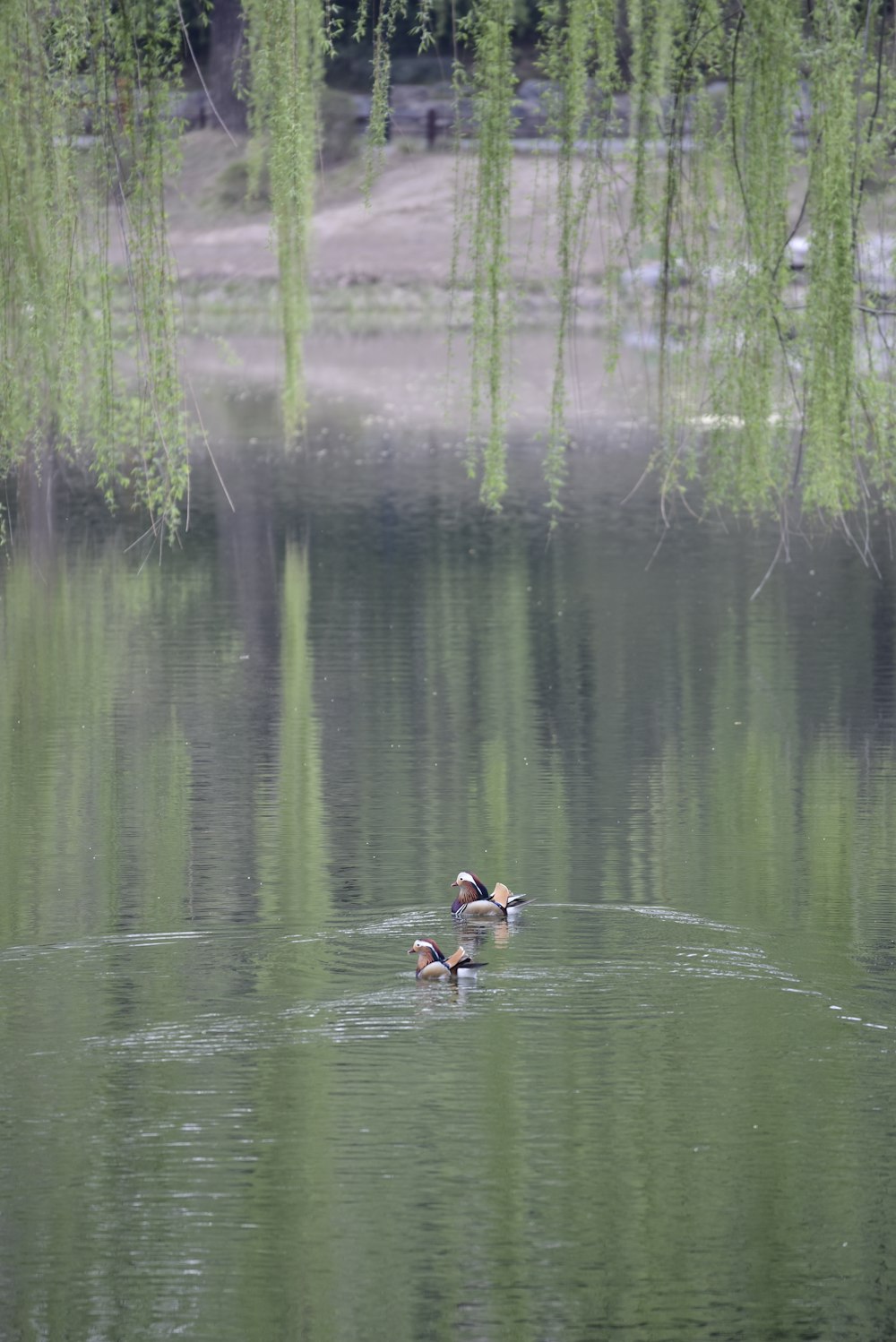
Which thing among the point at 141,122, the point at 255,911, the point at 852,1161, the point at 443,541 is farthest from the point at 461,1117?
the point at 443,541

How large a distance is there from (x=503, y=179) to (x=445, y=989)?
12.4 ft

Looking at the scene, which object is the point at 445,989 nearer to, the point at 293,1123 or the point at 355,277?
the point at 293,1123

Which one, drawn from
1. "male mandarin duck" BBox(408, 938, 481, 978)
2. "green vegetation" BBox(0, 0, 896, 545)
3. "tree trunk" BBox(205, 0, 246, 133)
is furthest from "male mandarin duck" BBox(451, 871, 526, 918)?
"tree trunk" BBox(205, 0, 246, 133)

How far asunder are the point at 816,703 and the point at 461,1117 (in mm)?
7925

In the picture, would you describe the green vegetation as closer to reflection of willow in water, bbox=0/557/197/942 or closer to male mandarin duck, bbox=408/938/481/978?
male mandarin duck, bbox=408/938/481/978

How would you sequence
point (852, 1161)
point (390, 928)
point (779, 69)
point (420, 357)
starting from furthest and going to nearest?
point (420, 357) → point (390, 928) → point (852, 1161) → point (779, 69)

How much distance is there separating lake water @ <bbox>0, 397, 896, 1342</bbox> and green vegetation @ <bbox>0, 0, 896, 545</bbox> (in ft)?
6.78

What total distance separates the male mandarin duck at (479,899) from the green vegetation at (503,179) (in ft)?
10.3

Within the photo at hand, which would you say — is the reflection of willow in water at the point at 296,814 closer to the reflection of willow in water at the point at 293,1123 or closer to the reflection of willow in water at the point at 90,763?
the reflection of willow in water at the point at 293,1123

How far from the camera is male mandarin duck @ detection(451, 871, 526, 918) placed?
9.17 meters

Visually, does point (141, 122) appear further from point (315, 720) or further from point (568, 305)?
point (315, 720)

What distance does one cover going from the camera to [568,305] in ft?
19.5

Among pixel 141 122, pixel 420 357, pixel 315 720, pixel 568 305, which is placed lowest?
pixel 315 720

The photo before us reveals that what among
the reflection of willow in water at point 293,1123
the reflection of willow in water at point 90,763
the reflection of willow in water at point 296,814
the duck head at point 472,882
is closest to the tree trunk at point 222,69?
the reflection of willow in water at point 90,763
